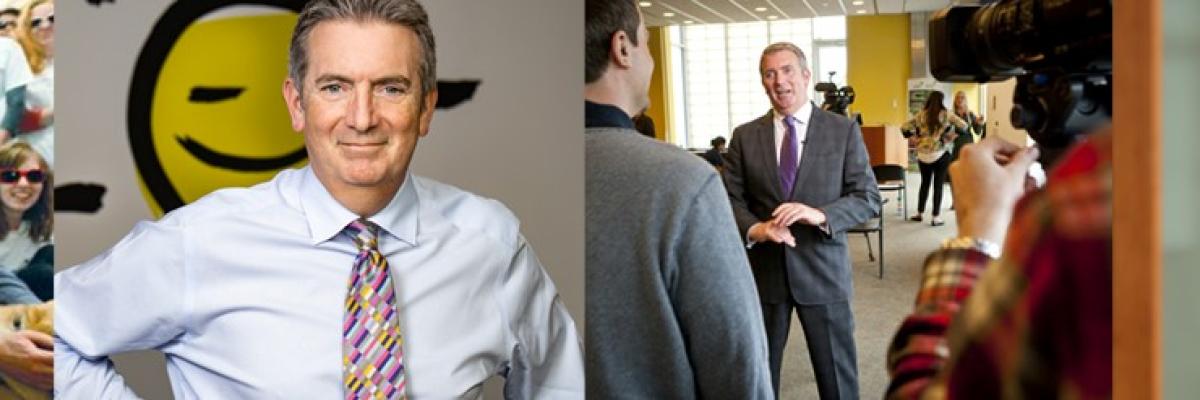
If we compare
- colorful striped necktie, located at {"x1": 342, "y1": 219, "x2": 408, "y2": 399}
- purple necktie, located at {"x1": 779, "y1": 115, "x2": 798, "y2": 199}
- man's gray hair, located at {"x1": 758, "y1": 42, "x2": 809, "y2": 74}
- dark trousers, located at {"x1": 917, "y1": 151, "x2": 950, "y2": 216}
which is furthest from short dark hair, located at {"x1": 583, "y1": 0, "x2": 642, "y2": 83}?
Answer: dark trousers, located at {"x1": 917, "y1": 151, "x2": 950, "y2": 216}

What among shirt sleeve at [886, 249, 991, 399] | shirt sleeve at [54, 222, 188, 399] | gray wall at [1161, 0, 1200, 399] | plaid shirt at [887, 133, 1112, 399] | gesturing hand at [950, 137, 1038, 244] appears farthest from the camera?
shirt sleeve at [54, 222, 188, 399]

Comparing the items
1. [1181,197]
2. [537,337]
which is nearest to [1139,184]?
[1181,197]

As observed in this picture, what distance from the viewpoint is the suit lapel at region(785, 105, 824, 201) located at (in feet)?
7.22

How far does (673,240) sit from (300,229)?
78cm

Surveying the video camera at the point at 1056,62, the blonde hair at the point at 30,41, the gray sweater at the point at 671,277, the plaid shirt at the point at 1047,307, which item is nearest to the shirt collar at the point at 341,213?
the gray sweater at the point at 671,277

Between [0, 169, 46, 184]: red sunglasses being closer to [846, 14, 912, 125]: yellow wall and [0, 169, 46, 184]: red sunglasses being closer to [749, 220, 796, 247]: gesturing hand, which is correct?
[749, 220, 796, 247]: gesturing hand

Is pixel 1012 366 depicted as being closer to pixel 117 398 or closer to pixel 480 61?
pixel 480 61

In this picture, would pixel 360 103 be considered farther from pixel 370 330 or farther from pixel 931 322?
pixel 931 322

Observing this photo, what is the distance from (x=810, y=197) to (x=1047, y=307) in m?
1.52

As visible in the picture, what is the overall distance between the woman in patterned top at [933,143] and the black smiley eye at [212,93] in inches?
54.9

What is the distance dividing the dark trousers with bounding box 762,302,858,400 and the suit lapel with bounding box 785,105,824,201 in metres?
0.25

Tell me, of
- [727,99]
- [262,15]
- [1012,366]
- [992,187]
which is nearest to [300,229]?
[262,15]

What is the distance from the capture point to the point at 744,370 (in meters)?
2.05

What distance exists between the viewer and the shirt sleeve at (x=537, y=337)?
2338mm
